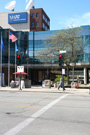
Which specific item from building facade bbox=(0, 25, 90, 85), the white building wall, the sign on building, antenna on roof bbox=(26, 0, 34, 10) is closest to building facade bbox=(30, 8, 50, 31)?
the white building wall

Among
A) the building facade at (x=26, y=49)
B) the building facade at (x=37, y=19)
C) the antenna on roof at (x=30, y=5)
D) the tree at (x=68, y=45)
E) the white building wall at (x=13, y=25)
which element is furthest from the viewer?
the antenna on roof at (x=30, y=5)

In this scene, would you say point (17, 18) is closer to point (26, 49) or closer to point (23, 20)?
point (23, 20)

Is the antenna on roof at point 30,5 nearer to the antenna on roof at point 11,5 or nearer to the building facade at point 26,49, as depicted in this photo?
the antenna on roof at point 11,5

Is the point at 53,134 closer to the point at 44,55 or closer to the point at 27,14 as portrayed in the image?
the point at 44,55

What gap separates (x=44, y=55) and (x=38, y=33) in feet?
48.0

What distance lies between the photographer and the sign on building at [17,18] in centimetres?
6250

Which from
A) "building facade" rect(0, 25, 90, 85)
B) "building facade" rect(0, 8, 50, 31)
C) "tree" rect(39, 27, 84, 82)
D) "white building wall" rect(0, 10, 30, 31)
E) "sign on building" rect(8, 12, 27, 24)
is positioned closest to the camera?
"tree" rect(39, 27, 84, 82)

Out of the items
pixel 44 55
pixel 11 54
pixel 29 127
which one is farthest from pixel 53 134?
pixel 11 54

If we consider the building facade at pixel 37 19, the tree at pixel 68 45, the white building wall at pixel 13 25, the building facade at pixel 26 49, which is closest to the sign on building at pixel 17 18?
the white building wall at pixel 13 25

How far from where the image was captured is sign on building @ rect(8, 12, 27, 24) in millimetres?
62503

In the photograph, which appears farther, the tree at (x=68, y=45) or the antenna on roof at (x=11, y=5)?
the antenna on roof at (x=11, y=5)

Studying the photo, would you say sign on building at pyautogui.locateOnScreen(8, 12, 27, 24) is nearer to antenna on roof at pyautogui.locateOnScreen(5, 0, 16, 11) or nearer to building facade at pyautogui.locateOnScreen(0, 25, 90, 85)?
antenna on roof at pyautogui.locateOnScreen(5, 0, 16, 11)

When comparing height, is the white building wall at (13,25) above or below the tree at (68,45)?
above

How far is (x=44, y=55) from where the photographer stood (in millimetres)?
30406
